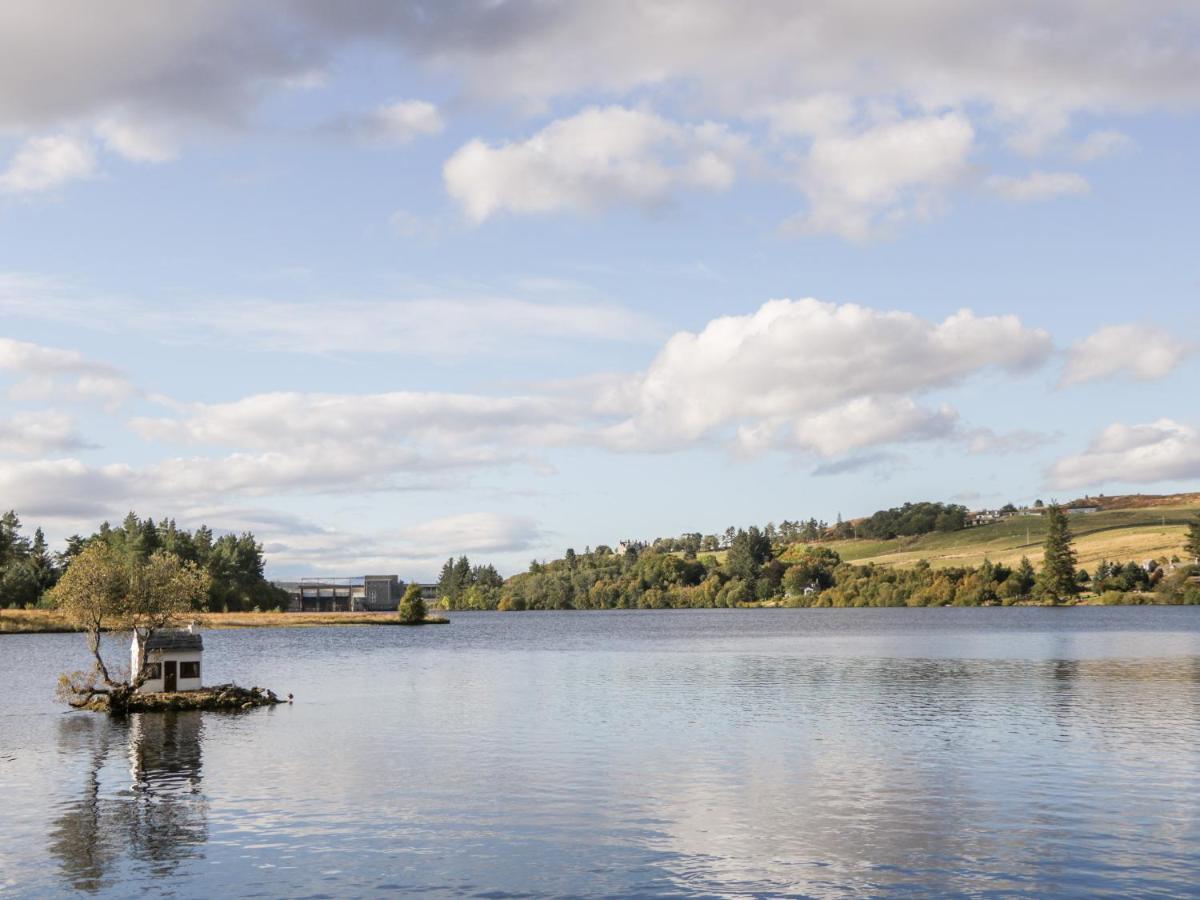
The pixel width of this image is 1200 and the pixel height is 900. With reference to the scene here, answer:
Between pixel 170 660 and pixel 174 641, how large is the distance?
5.55ft

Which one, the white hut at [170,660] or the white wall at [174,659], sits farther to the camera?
the white hut at [170,660]

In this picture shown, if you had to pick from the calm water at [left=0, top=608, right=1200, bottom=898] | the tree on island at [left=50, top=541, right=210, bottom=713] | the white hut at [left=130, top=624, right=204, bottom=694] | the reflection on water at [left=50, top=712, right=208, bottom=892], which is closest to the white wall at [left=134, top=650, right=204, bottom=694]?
the white hut at [left=130, top=624, right=204, bottom=694]

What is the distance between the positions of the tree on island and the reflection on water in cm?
1106

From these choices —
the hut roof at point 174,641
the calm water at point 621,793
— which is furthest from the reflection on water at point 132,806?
the hut roof at point 174,641

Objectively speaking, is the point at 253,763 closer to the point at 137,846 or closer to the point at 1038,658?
the point at 137,846

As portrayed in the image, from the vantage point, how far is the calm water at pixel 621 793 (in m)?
43.9

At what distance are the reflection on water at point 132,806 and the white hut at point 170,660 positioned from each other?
1213cm

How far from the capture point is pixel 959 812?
178ft

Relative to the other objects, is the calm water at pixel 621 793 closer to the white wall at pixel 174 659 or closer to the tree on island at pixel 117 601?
the tree on island at pixel 117 601

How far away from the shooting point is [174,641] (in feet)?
338

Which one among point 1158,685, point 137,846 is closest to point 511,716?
point 137,846

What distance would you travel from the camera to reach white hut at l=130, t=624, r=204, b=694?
101500mm

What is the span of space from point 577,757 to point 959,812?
2545 centimetres

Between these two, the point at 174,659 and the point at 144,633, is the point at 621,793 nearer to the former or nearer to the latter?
the point at 174,659
